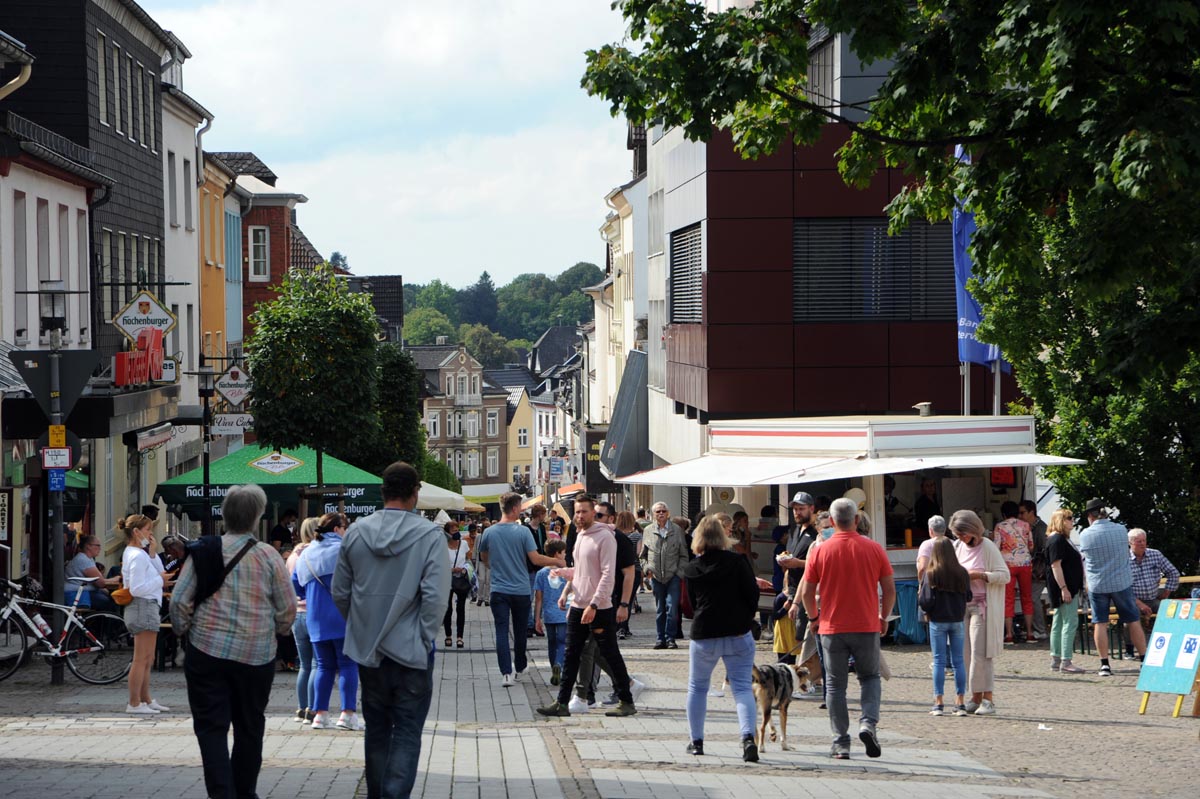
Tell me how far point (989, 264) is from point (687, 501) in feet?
96.2

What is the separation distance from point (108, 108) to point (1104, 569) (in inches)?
893

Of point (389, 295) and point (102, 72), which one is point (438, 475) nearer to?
point (389, 295)

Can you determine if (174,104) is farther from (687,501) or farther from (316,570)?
(316,570)

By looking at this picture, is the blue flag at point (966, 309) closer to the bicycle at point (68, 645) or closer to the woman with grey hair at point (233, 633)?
the bicycle at point (68, 645)

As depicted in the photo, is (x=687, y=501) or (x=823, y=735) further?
(x=687, y=501)

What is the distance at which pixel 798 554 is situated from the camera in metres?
16.9

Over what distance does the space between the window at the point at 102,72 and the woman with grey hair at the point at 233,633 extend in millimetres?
25165

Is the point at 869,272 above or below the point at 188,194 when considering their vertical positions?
below

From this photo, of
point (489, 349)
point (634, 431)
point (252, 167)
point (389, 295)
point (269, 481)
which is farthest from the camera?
point (489, 349)

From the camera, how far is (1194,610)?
45.0 ft

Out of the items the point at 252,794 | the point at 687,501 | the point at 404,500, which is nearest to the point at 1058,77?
the point at 404,500

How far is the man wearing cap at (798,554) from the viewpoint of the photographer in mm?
15039

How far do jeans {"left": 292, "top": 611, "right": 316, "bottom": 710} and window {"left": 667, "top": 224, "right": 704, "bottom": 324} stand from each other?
64.1 feet

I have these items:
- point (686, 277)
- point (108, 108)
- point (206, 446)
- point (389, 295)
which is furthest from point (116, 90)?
point (389, 295)
